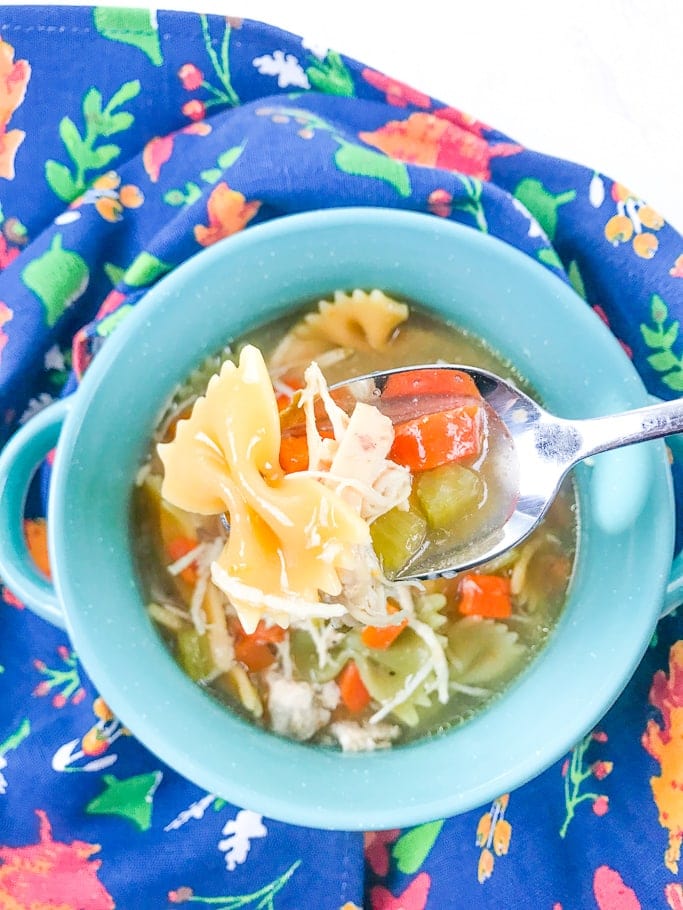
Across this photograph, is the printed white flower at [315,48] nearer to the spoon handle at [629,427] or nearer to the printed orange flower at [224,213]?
the printed orange flower at [224,213]

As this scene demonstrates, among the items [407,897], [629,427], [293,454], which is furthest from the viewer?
[407,897]

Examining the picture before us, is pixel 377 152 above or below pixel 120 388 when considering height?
above

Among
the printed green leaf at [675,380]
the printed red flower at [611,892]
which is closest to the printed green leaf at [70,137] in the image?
the printed green leaf at [675,380]

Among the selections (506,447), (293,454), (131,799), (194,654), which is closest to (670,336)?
(506,447)

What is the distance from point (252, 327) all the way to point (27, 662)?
1.72ft

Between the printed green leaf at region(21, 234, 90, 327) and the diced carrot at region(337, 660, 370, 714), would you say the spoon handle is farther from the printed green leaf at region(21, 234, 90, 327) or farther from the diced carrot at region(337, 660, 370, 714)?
the printed green leaf at region(21, 234, 90, 327)

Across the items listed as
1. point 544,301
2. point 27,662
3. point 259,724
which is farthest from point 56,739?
point 544,301

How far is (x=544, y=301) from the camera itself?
37.2 inches

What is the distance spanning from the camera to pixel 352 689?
110 cm

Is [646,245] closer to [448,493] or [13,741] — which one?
[448,493]

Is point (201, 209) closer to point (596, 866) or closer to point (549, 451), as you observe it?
point (549, 451)

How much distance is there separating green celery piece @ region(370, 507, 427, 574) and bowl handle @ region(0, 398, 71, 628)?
0.34 metres

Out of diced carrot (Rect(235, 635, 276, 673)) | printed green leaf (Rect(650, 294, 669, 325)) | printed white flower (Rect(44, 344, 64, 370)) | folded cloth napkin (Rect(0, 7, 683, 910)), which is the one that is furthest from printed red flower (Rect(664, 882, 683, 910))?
printed white flower (Rect(44, 344, 64, 370))

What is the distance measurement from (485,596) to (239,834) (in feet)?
1.44
